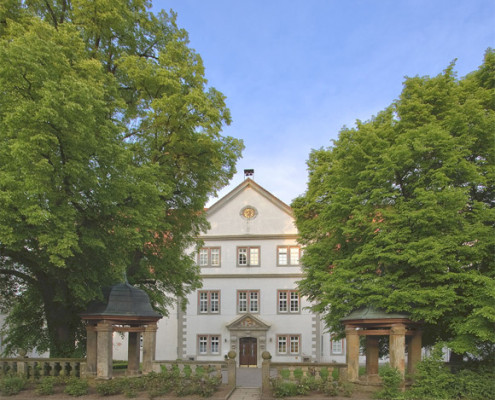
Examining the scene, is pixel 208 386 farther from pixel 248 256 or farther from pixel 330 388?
pixel 248 256

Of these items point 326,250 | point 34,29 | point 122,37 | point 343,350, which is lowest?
point 343,350

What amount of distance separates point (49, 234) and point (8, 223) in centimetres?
102

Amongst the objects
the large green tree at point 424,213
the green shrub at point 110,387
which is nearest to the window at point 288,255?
the large green tree at point 424,213

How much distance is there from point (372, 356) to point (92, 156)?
11.1 metres

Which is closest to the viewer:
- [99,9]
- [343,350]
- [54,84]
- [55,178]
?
[54,84]

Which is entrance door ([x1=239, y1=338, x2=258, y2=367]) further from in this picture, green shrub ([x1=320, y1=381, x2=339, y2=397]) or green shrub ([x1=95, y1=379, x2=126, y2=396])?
green shrub ([x1=95, y1=379, x2=126, y2=396])

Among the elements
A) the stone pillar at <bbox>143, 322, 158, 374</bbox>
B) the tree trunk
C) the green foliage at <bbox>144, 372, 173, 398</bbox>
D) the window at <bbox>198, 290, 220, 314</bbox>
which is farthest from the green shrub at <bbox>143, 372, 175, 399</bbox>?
the window at <bbox>198, 290, 220, 314</bbox>

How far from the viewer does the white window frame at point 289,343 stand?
28344 millimetres

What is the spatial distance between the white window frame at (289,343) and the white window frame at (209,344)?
3769mm

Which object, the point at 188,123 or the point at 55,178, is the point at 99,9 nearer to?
the point at 188,123

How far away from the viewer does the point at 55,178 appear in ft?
40.8

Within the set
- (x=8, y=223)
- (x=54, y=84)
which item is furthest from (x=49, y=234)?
(x=54, y=84)

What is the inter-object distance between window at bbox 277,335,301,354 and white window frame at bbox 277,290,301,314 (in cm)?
157

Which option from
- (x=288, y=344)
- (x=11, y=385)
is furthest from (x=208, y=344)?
(x=11, y=385)
